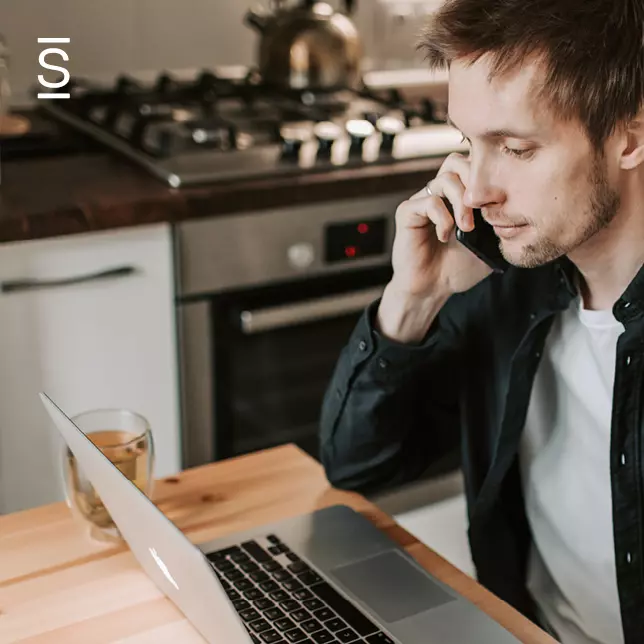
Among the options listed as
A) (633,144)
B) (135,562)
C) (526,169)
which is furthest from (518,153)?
(135,562)

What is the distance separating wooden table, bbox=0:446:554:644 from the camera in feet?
2.96

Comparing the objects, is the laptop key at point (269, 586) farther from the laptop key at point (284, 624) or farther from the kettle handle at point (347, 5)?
the kettle handle at point (347, 5)

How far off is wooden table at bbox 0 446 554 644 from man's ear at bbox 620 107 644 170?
457 mm

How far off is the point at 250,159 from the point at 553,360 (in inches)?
32.3

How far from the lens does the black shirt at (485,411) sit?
1.15 meters

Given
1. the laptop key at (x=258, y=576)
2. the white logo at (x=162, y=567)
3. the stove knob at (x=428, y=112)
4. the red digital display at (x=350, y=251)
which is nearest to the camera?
the white logo at (x=162, y=567)

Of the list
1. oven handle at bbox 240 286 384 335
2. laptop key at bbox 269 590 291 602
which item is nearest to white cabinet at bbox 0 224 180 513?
oven handle at bbox 240 286 384 335

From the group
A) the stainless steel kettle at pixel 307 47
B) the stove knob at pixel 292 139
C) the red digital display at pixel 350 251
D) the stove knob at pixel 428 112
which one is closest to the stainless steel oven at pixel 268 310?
the red digital display at pixel 350 251

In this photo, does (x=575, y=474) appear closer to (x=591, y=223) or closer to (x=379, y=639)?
(x=591, y=223)

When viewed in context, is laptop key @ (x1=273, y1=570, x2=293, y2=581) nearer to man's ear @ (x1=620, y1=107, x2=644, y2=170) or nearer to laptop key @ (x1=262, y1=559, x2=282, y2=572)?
laptop key @ (x1=262, y1=559, x2=282, y2=572)

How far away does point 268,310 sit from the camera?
76.9 inches

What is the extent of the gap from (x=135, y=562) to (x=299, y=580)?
0.53ft

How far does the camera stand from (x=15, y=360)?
1.79 m

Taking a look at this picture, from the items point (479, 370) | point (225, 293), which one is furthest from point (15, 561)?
point (225, 293)
